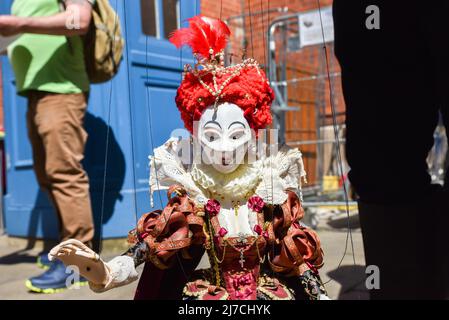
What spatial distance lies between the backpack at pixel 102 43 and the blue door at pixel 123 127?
63 mm

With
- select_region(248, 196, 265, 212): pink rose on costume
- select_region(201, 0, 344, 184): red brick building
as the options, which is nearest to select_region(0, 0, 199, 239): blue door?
select_region(248, 196, 265, 212): pink rose on costume

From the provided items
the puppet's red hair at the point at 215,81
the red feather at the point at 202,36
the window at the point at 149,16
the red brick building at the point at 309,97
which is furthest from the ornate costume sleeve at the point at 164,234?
the red brick building at the point at 309,97

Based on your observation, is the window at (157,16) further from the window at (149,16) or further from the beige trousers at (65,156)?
the beige trousers at (65,156)

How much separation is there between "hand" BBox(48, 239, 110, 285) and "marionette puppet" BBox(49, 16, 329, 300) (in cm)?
13

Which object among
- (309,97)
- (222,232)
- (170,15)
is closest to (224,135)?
(222,232)

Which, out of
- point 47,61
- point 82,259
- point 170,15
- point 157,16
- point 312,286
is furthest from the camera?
point 47,61

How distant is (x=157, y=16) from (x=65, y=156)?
0.67m

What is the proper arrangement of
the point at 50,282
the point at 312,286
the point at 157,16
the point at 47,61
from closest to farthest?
1. the point at 312,286
2. the point at 157,16
3. the point at 50,282
4. the point at 47,61

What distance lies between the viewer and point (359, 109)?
1215 millimetres

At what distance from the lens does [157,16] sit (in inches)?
71.1

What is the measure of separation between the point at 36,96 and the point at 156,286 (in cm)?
115

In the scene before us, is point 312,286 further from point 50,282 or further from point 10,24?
point 10,24

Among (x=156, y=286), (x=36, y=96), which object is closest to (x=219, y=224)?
(x=156, y=286)
